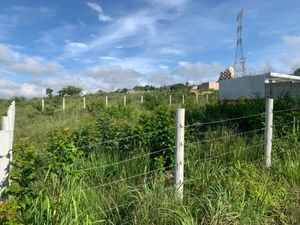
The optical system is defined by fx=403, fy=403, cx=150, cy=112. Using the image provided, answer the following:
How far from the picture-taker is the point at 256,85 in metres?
27.7

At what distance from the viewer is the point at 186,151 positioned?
6.52 metres

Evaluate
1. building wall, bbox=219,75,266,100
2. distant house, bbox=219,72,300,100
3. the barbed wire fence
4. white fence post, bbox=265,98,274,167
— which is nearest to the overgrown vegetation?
the barbed wire fence

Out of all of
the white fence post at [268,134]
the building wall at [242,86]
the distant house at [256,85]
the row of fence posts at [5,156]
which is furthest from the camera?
the building wall at [242,86]

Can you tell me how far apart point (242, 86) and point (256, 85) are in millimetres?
2924

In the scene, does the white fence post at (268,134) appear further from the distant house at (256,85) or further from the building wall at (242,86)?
the building wall at (242,86)

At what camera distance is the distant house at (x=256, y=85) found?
23.1 meters

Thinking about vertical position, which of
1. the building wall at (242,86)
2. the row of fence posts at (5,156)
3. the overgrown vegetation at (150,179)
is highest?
the building wall at (242,86)

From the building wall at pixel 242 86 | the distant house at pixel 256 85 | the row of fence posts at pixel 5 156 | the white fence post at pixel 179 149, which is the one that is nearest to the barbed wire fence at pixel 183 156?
the white fence post at pixel 179 149

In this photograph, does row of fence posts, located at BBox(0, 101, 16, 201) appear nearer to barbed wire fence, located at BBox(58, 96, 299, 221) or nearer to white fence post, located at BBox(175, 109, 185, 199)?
barbed wire fence, located at BBox(58, 96, 299, 221)

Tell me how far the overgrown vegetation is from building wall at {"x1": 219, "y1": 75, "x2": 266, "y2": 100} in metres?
19.1

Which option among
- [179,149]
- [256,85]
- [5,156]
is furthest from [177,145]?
[256,85]

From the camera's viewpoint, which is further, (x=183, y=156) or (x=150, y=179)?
(x=150, y=179)

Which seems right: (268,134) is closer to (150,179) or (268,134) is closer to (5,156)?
(150,179)

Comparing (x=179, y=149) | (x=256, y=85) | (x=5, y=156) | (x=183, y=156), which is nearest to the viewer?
(x=5, y=156)
